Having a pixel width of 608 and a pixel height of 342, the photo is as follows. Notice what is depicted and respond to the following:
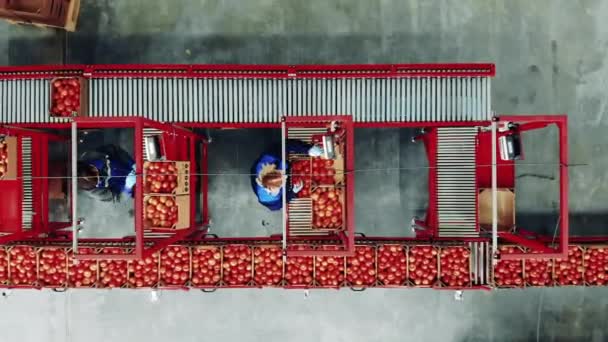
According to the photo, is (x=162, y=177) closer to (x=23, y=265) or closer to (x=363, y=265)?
(x=23, y=265)

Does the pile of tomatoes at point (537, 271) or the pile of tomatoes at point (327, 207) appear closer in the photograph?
the pile of tomatoes at point (327, 207)

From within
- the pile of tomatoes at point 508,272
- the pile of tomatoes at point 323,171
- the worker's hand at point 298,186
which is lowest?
the pile of tomatoes at point 508,272

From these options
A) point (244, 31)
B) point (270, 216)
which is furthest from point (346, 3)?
point (270, 216)

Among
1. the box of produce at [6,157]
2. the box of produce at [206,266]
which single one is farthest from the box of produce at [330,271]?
the box of produce at [6,157]

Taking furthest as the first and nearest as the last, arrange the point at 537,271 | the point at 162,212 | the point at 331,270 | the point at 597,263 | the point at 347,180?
1. the point at 597,263
2. the point at 537,271
3. the point at 331,270
4. the point at 162,212
5. the point at 347,180

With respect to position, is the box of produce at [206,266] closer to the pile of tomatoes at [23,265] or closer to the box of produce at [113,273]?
the box of produce at [113,273]

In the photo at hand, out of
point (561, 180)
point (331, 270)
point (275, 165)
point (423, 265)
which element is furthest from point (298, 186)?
point (561, 180)
